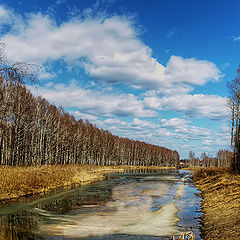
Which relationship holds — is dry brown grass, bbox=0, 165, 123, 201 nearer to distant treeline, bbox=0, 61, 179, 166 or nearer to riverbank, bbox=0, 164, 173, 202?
riverbank, bbox=0, 164, 173, 202

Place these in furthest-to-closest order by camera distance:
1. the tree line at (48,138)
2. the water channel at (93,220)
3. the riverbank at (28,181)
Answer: the tree line at (48,138), the riverbank at (28,181), the water channel at (93,220)

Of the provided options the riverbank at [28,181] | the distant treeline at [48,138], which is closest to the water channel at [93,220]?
the riverbank at [28,181]

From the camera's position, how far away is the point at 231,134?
33.8 m

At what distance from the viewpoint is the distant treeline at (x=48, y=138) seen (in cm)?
3222

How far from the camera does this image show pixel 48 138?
165 feet

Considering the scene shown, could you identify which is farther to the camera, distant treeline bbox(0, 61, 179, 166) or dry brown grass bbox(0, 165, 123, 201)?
distant treeline bbox(0, 61, 179, 166)

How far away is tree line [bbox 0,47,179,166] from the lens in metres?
32.1

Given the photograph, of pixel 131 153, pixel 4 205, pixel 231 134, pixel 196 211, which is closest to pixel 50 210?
pixel 4 205

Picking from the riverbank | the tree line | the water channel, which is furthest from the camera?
the tree line

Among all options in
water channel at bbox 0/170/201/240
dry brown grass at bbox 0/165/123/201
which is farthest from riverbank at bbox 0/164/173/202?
water channel at bbox 0/170/201/240

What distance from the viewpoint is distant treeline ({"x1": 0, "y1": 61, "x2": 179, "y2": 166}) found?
32.2 metres

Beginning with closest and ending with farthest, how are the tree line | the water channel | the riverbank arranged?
the water channel < the riverbank < the tree line

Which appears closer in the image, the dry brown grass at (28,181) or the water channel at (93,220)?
the water channel at (93,220)

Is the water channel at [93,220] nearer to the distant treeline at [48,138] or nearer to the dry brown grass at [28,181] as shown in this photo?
the dry brown grass at [28,181]
